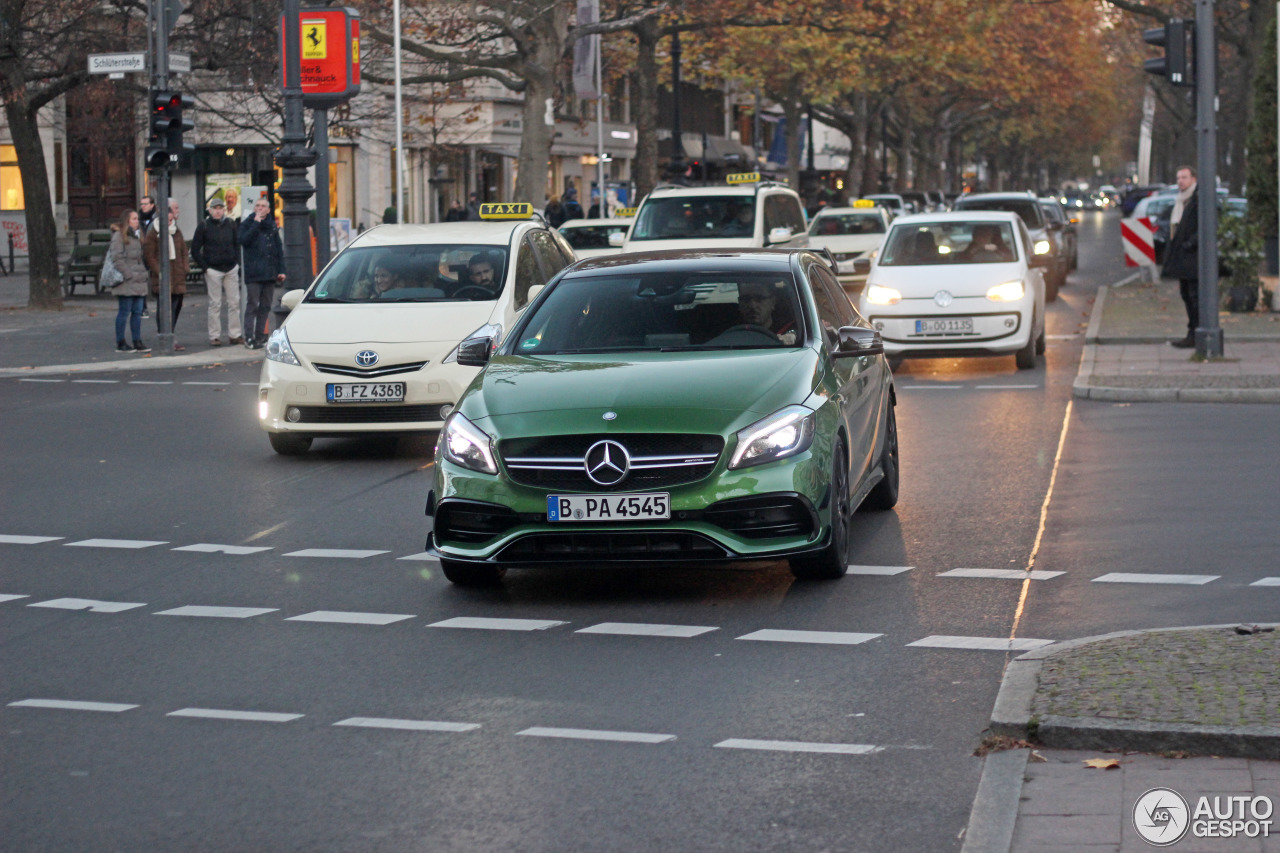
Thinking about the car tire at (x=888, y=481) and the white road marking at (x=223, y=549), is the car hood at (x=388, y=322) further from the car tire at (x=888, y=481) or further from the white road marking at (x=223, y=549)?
the car tire at (x=888, y=481)

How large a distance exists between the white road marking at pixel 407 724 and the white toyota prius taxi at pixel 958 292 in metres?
13.5

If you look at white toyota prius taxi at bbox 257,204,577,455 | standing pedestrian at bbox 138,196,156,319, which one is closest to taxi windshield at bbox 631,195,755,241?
standing pedestrian at bbox 138,196,156,319

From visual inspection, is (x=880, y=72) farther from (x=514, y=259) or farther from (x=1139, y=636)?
(x=1139, y=636)

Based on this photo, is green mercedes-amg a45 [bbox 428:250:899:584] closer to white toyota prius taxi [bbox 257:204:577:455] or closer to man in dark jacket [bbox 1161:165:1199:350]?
white toyota prius taxi [bbox 257:204:577:455]

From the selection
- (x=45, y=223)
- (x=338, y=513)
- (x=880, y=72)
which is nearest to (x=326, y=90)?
(x=45, y=223)

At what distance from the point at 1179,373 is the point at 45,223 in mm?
20519

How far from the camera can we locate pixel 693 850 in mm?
4789

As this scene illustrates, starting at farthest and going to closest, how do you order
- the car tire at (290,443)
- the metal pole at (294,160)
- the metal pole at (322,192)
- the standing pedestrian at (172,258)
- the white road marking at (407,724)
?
the metal pole at (322,192)
the standing pedestrian at (172,258)
the metal pole at (294,160)
the car tire at (290,443)
the white road marking at (407,724)

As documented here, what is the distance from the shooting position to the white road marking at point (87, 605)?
26.9 feet

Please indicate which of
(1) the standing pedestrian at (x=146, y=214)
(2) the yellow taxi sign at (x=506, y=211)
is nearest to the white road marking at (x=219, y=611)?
(2) the yellow taxi sign at (x=506, y=211)

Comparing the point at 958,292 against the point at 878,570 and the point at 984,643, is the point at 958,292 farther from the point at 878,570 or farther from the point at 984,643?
the point at 984,643

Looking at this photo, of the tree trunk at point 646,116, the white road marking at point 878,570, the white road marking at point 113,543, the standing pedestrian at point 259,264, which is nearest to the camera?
the white road marking at point 878,570

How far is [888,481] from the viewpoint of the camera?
1053 cm

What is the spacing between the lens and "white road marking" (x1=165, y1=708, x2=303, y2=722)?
6.21 meters
